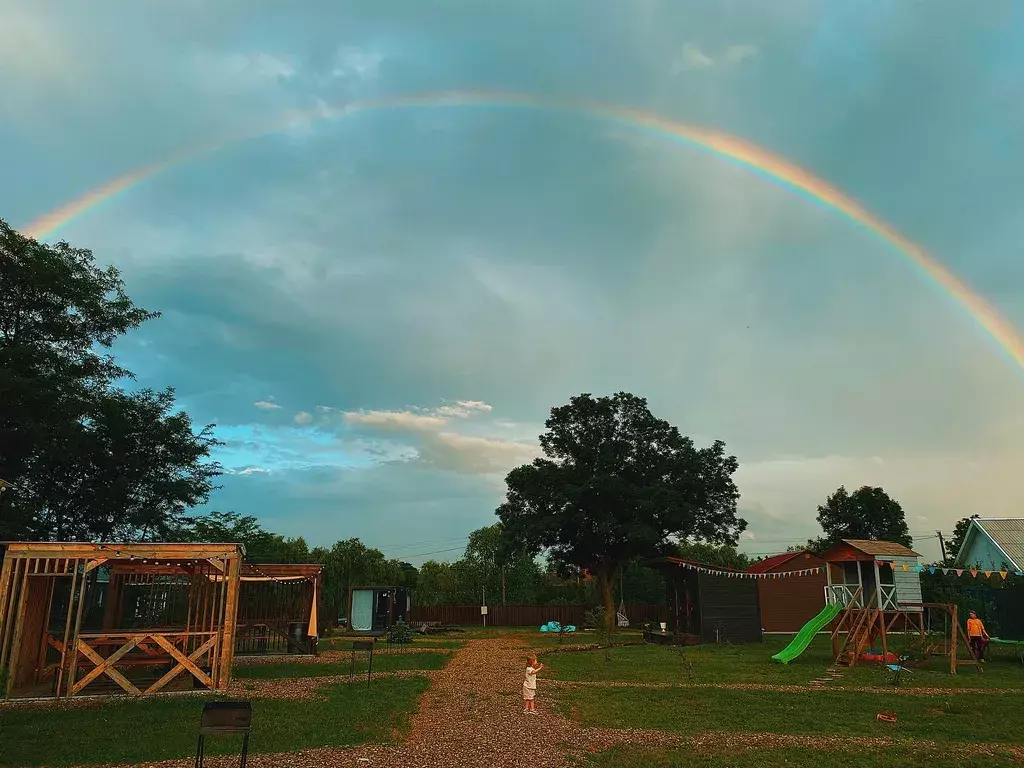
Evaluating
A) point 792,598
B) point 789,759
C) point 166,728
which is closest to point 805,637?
point 789,759

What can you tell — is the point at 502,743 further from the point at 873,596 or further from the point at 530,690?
the point at 873,596

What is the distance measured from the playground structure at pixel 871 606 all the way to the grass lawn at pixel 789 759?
12.1 meters

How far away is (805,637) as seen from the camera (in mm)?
22094

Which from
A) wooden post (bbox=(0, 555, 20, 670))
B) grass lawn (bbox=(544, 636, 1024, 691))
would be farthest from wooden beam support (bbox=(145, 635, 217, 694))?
grass lawn (bbox=(544, 636, 1024, 691))

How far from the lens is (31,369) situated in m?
24.0

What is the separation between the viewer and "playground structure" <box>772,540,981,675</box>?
68.9 feet

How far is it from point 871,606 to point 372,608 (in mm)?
29553

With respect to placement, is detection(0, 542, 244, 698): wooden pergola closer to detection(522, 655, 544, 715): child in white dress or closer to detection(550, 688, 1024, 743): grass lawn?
detection(522, 655, 544, 715): child in white dress

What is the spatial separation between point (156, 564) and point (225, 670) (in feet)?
16.8

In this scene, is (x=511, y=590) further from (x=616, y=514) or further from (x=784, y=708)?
(x=784, y=708)

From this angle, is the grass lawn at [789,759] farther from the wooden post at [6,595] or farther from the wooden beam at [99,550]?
the wooden post at [6,595]

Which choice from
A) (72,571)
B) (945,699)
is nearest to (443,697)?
(72,571)

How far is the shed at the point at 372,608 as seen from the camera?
4247 cm

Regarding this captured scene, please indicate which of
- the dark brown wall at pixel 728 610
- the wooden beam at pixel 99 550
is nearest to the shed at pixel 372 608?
the dark brown wall at pixel 728 610
